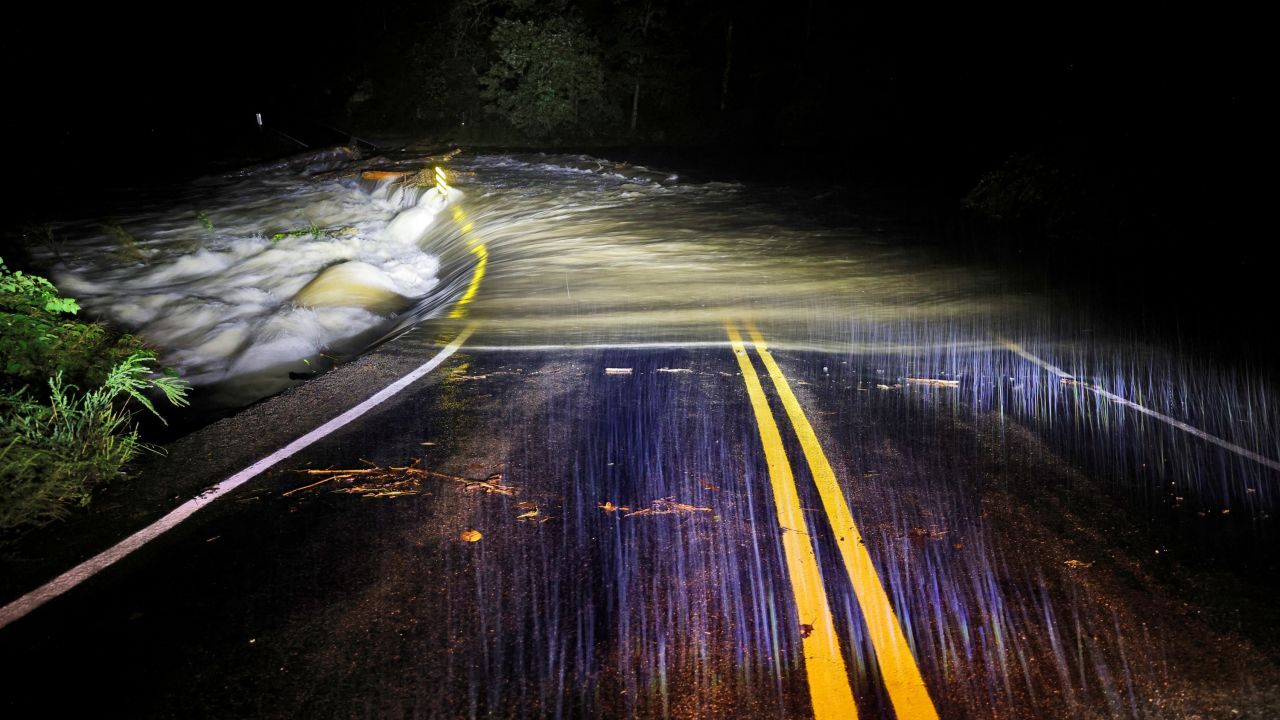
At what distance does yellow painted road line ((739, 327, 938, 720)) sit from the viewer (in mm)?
3160

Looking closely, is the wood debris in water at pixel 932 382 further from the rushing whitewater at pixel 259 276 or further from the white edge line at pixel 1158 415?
the rushing whitewater at pixel 259 276

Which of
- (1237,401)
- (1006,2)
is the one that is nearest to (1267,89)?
(1237,401)

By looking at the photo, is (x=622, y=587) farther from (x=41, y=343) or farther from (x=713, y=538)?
(x=41, y=343)

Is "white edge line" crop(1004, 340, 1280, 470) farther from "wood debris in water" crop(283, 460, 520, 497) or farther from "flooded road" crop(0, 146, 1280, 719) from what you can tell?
"wood debris in water" crop(283, 460, 520, 497)

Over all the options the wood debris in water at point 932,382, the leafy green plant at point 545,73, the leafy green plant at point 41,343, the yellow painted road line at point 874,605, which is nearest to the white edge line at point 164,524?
the leafy green plant at point 41,343

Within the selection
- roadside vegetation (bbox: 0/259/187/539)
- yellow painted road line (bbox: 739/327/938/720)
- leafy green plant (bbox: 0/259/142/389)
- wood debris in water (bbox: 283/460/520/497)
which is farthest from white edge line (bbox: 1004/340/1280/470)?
leafy green plant (bbox: 0/259/142/389)

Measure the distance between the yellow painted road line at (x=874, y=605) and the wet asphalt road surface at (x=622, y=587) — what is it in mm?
38

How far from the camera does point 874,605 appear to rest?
3768 millimetres

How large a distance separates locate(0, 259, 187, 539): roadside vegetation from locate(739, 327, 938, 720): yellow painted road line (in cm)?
466

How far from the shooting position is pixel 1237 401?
688 cm

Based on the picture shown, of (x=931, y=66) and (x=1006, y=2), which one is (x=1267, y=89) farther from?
(x=931, y=66)

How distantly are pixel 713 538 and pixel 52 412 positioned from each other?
200 inches

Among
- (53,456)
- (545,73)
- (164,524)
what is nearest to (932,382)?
(164,524)

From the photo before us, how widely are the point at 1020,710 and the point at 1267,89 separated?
1577cm
